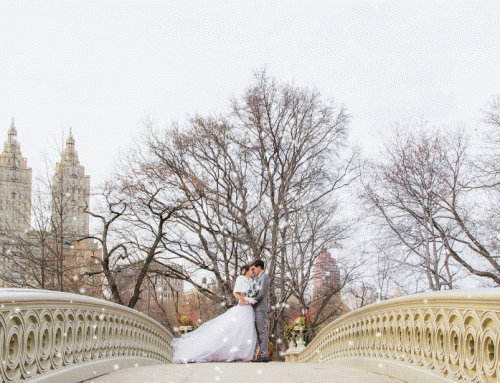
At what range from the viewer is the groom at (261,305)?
30.4 ft

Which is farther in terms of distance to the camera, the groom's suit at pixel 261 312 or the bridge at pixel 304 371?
the groom's suit at pixel 261 312

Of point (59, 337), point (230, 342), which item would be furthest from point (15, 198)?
point (59, 337)

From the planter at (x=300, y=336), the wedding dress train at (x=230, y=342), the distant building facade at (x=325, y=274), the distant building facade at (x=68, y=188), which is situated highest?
the distant building facade at (x=68, y=188)

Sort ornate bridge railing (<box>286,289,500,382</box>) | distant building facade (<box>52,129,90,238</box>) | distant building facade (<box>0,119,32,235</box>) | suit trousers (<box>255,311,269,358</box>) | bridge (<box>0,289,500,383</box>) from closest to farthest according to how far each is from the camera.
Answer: ornate bridge railing (<box>286,289,500,382</box>), bridge (<box>0,289,500,383</box>), suit trousers (<box>255,311,269,358</box>), distant building facade (<box>52,129,90,238</box>), distant building facade (<box>0,119,32,235</box>)

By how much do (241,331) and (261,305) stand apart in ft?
2.28

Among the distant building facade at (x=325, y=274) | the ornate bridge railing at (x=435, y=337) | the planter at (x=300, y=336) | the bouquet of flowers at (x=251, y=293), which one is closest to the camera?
the ornate bridge railing at (x=435, y=337)

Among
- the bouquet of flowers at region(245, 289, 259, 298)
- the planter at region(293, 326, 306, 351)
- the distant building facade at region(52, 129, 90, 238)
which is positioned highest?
the distant building facade at region(52, 129, 90, 238)

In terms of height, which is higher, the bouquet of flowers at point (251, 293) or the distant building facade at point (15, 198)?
the distant building facade at point (15, 198)

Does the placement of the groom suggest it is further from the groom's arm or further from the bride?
the bride

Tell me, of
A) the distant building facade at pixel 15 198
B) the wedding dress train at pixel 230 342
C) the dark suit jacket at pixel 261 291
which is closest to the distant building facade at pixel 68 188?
the distant building facade at pixel 15 198

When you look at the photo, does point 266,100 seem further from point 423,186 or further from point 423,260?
point 423,260

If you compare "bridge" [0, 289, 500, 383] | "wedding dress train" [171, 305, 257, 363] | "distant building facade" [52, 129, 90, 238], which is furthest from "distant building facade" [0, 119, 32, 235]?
"bridge" [0, 289, 500, 383]

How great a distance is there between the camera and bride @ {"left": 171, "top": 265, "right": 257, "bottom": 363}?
31.8 ft

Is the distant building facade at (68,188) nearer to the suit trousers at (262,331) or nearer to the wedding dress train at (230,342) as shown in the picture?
the wedding dress train at (230,342)
